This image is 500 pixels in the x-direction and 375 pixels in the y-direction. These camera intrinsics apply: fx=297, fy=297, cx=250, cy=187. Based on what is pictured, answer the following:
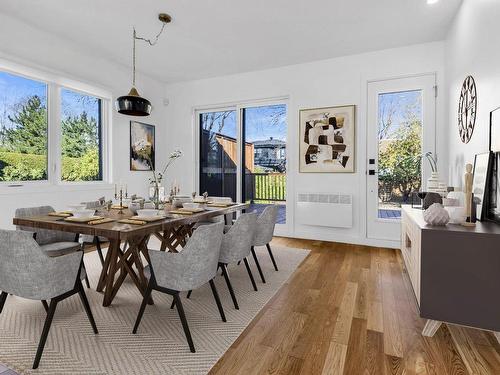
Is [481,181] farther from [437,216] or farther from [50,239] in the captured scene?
[50,239]

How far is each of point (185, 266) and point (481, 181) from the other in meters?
2.34

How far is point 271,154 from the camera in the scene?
532cm

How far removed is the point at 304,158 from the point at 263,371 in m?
3.63

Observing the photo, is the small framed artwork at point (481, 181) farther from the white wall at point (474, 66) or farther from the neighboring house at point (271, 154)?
the neighboring house at point (271, 154)

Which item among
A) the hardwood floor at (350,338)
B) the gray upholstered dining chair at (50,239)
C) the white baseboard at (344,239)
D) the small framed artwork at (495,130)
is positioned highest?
the small framed artwork at (495,130)

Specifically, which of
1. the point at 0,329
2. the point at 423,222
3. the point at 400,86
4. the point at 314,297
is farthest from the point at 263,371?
the point at 400,86

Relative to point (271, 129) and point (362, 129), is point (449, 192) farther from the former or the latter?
point (271, 129)

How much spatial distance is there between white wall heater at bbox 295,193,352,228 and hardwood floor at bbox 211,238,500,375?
1.57 m

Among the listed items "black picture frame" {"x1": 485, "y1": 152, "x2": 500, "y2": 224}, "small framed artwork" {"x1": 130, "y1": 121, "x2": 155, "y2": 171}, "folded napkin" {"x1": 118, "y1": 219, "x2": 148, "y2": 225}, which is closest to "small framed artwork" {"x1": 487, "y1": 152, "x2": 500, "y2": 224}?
"black picture frame" {"x1": 485, "y1": 152, "x2": 500, "y2": 224}

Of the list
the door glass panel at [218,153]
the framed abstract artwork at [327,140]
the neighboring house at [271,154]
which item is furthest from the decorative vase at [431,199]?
the door glass panel at [218,153]

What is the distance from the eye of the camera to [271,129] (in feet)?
17.4

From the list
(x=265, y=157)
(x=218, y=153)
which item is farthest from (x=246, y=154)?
(x=218, y=153)

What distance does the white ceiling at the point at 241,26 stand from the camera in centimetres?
322

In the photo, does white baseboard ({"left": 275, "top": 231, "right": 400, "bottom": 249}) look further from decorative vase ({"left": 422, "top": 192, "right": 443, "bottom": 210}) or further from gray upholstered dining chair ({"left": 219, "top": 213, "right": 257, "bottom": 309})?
gray upholstered dining chair ({"left": 219, "top": 213, "right": 257, "bottom": 309})
